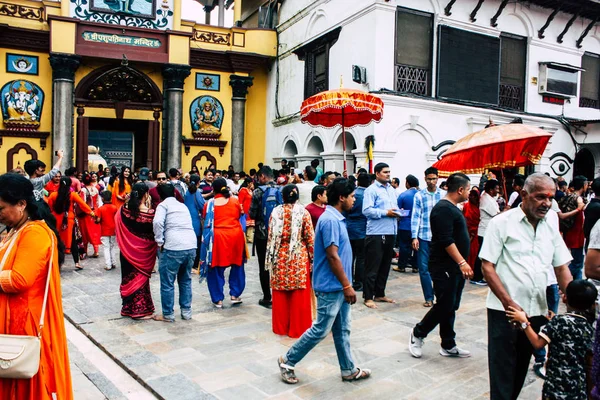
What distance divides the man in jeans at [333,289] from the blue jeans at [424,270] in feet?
8.48

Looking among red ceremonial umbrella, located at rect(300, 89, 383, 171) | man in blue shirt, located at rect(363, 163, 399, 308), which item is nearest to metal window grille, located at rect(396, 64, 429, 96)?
red ceremonial umbrella, located at rect(300, 89, 383, 171)

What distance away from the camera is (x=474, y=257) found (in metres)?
9.36

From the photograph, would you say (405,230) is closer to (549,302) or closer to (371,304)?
(371,304)

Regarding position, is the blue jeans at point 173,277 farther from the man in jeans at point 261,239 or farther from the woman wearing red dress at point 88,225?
the woman wearing red dress at point 88,225

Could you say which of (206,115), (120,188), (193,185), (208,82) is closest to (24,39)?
(208,82)

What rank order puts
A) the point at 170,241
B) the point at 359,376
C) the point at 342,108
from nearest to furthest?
the point at 359,376 → the point at 170,241 → the point at 342,108

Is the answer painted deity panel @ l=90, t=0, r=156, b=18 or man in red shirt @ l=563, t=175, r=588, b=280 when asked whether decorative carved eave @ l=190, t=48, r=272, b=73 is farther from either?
man in red shirt @ l=563, t=175, r=588, b=280

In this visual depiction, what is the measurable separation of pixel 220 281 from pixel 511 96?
1260 centimetres

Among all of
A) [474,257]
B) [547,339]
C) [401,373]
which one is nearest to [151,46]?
[474,257]

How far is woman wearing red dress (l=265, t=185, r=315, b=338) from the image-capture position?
588cm

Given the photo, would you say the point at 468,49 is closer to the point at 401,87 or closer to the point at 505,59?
the point at 505,59

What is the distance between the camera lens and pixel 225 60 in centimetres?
1909

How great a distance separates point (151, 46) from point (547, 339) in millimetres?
16965

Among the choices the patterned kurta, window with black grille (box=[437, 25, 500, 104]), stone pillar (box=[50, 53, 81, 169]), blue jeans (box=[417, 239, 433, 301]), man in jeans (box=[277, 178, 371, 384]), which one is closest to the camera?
man in jeans (box=[277, 178, 371, 384])
